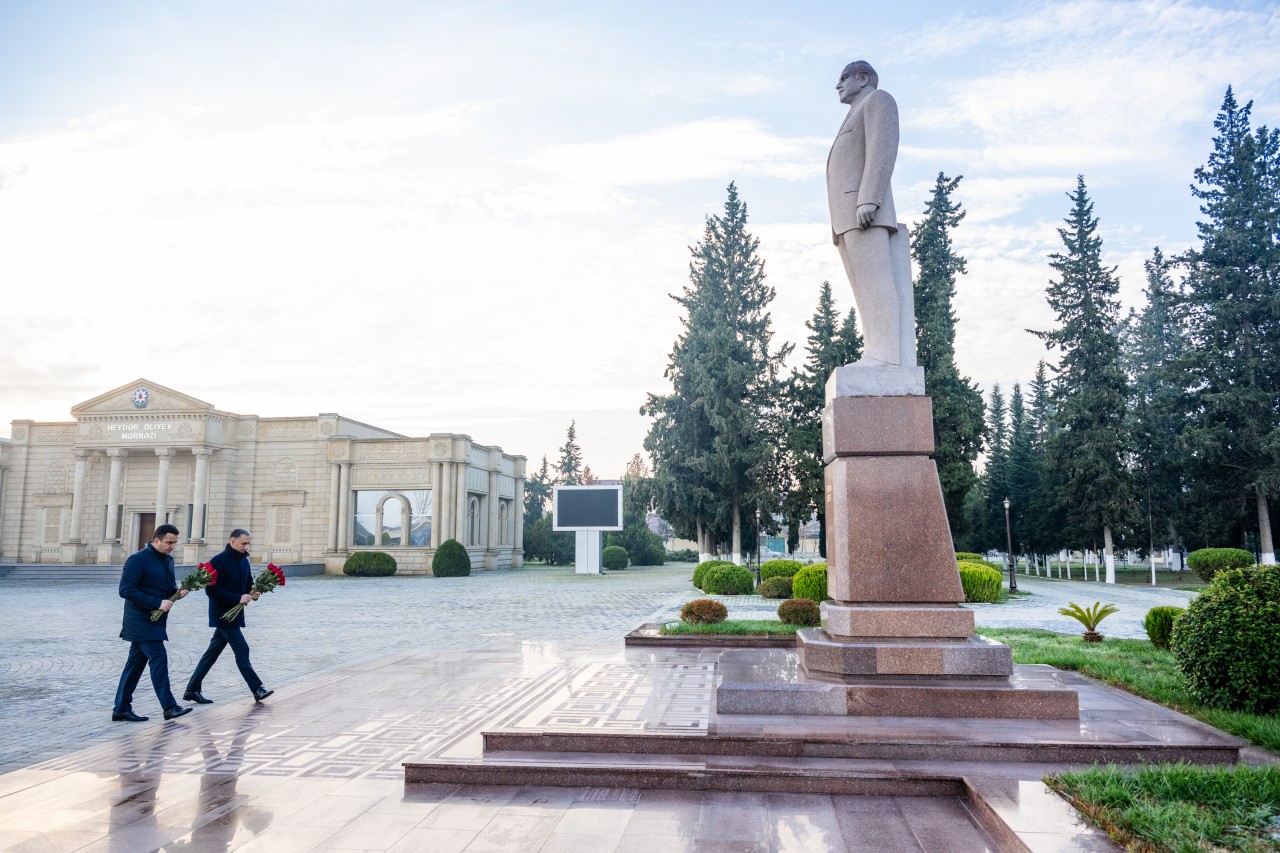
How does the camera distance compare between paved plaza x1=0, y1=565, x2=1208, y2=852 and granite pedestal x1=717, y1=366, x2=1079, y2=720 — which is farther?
granite pedestal x1=717, y1=366, x2=1079, y2=720

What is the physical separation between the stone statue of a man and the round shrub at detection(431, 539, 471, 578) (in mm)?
33365

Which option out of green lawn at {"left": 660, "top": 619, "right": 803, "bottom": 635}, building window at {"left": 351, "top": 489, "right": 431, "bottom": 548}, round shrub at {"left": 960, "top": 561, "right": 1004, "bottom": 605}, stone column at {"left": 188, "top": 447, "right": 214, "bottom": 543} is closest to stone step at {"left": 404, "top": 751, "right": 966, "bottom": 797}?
green lawn at {"left": 660, "top": 619, "right": 803, "bottom": 635}

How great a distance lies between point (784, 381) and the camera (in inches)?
1325

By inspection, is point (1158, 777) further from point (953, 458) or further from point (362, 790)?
point (953, 458)

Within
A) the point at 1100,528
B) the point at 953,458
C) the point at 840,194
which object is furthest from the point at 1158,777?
the point at 1100,528

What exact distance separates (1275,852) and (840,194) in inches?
223

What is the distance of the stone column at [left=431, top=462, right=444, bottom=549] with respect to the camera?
133 ft

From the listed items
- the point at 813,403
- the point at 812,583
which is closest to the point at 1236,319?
the point at 813,403

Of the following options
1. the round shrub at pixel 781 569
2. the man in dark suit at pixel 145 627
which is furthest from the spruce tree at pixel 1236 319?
the man in dark suit at pixel 145 627

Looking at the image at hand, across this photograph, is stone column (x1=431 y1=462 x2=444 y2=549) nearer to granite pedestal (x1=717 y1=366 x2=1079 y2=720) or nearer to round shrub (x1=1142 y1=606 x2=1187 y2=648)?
round shrub (x1=1142 y1=606 x2=1187 y2=648)

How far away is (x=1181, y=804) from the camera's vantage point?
3861mm

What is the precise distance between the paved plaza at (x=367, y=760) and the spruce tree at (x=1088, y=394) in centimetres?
2865

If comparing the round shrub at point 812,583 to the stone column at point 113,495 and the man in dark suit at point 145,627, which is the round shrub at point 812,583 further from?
the stone column at point 113,495

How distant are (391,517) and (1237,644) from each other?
129ft
